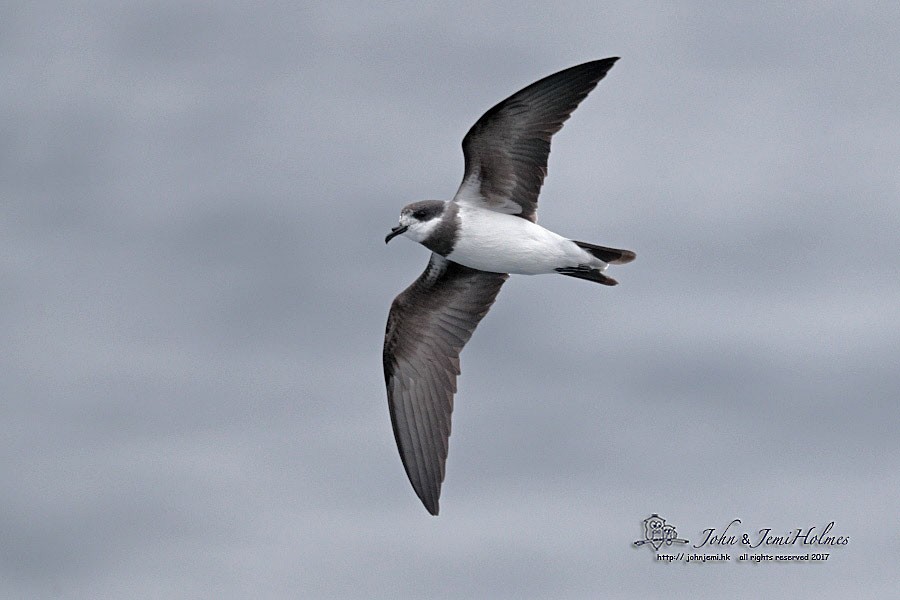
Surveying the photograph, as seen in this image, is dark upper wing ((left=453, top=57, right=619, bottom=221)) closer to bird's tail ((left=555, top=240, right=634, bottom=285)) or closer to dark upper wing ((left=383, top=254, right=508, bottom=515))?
bird's tail ((left=555, top=240, right=634, bottom=285))

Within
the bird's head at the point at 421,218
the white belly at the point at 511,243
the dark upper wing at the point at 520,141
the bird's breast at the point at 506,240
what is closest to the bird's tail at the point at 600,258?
the white belly at the point at 511,243

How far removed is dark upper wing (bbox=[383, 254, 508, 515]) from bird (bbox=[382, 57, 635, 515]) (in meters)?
0.02

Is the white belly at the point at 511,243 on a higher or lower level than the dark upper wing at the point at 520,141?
lower

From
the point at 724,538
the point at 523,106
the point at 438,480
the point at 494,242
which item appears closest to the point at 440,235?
the point at 494,242

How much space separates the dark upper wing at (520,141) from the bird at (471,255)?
0.01 metres

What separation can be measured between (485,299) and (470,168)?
8.81 ft

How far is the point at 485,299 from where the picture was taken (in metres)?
24.5

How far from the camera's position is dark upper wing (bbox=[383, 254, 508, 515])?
24359 millimetres

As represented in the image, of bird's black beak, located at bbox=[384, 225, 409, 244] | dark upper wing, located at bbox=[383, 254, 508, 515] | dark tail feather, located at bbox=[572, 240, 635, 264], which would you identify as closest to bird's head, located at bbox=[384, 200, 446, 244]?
bird's black beak, located at bbox=[384, 225, 409, 244]

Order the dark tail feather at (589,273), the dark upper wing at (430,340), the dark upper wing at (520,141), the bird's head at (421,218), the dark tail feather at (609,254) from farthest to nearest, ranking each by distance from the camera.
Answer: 1. the dark upper wing at (430,340)
2. the dark tail feather at (589,273)
3. the dark tail feather at (609,254)
4. the bird's head at (421,218)
5. the dark upper wing at (520,141)

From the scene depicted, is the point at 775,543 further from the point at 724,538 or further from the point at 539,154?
the point at 539,154

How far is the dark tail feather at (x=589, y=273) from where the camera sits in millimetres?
22984

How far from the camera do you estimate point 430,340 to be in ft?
80.8

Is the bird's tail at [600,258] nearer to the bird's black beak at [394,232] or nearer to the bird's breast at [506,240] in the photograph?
the bird's breast at [506,240]
